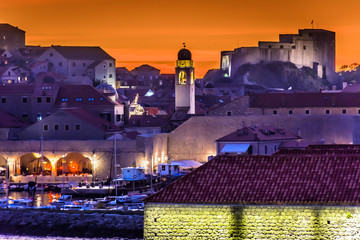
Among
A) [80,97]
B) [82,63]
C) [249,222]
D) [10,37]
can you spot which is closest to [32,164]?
[80,97]

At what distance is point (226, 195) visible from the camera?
91.9ft

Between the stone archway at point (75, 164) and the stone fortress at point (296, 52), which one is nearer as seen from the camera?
the stone archway at point (75, 164)

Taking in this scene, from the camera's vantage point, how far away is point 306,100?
3410 inches

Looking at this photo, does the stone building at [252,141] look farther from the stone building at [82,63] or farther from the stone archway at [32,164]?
the stone building at [82,63]

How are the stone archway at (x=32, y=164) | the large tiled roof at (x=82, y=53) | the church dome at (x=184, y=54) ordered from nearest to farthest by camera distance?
the stone archway at (x=32, y=164) → the church dome at (x=184, y=54) → the large tiled roof at (x=82, y=53)

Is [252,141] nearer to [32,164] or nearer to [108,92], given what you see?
[32,164]

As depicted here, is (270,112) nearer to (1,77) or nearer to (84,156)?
(84,156)

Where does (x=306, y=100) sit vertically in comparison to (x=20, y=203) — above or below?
above

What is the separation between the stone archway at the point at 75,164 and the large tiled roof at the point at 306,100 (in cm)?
1592

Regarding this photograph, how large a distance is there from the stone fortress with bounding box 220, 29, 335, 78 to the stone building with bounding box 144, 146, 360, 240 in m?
124

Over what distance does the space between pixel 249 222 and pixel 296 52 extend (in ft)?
424

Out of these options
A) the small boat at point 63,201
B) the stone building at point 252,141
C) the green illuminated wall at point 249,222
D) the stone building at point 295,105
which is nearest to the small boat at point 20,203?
the small boat at point 63,201

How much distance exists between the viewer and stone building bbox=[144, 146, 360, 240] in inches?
1077

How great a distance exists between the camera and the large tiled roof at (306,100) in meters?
85.4
